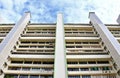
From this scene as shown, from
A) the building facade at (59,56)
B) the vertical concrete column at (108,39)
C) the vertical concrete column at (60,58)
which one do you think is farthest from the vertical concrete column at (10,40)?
the vertical concrete column at (108,39)

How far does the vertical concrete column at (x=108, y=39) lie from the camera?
65.5 feet

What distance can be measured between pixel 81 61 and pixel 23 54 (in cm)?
571

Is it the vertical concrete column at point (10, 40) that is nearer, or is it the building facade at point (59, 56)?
the building facade at point (59, 56)

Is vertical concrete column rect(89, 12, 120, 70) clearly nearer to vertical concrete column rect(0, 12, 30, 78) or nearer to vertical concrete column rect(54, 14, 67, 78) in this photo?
vertical concrete column rect(54, 14, 67, 78)

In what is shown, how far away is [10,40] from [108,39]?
10.2m

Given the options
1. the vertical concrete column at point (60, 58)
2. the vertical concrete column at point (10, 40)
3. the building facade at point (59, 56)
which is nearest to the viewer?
the vertical concrete column at point (60, 58)

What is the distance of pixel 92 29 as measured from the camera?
1169 inches

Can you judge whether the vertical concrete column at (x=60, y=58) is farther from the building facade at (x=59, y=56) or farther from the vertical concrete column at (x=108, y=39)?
the vertical concrete column at (x=108, y=39)

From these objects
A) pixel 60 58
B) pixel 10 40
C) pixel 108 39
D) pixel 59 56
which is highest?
pixel 108 39

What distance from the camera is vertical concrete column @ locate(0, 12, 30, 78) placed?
1951 centimetres

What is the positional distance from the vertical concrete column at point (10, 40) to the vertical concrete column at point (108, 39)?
9.44 meters

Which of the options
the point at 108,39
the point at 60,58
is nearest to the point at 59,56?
the point at 60,58

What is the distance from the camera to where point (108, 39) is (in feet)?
75.7

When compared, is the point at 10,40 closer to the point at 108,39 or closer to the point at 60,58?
the point at 60,58
